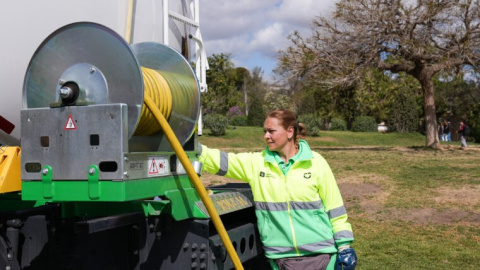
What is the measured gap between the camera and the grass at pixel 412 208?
25.7 ft

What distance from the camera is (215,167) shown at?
13.5 feet

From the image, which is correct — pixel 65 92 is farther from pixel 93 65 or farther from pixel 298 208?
pixel 298 208

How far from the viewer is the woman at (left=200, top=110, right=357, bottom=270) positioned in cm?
398

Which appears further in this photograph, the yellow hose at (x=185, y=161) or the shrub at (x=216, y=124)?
the shrub at (x=216, y=124)

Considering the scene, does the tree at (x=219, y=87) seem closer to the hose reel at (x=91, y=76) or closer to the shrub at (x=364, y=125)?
the shrub at (x=364, y=125)

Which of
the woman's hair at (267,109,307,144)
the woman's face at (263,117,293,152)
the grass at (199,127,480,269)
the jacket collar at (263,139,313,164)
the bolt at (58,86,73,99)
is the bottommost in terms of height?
the grass at (199,127,480,269)

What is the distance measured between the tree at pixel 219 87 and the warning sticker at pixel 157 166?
30.9 metres

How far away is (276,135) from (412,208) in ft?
25.5

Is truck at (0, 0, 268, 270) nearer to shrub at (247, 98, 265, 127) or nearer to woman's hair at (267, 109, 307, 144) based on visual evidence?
woman's hair at (267, 109, 307, 144)

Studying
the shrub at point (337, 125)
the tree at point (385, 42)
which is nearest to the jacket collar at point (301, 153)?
the tree at point (385, 42)

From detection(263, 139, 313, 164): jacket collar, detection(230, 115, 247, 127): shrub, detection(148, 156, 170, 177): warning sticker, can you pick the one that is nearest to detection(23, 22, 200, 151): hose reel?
detection(148, 156, 170, 177): warning sticker

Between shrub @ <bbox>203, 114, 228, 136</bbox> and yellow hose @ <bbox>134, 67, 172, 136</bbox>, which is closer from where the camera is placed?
yellow hose @ <bbox>134, 67, 172, 136</bbox>

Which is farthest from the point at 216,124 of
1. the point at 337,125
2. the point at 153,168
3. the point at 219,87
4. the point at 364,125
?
the point at 153,168

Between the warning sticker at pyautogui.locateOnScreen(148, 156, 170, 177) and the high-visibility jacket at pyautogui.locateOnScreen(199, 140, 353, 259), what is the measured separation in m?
0.82
